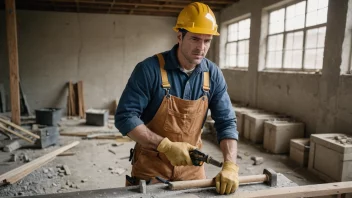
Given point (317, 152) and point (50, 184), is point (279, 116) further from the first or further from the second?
point (50, 184)

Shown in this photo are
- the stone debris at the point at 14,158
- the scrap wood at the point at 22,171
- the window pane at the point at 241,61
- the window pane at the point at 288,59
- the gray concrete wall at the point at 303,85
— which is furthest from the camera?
the window pane at the point at 241,61

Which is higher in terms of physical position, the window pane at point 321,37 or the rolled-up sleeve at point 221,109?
the window pane at point 321,37

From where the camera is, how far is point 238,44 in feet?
28.1

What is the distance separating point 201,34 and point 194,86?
387 millimetres

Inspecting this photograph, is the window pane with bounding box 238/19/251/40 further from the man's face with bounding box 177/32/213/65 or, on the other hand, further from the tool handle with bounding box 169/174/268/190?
the tool handle with bounding box 169/174/268/190

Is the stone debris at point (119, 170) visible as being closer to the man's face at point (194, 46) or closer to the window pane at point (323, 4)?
the man's face at point (194, 46)

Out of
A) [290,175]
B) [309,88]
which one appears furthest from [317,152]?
[309,88]

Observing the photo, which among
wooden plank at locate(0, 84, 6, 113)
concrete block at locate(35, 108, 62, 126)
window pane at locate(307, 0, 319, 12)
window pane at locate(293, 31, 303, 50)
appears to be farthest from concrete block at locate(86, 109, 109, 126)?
window pane at locate(307, 0, 319, 12)

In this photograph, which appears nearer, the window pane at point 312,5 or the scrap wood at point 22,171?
the scrap wood at point 22,171

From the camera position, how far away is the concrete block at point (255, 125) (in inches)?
233

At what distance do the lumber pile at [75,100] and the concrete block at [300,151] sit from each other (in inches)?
270

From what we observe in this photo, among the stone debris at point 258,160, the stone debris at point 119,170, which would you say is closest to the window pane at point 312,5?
the stone debris at point 258,160

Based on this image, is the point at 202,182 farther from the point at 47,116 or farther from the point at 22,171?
the point at 47,116

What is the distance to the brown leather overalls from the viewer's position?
1964 mm
